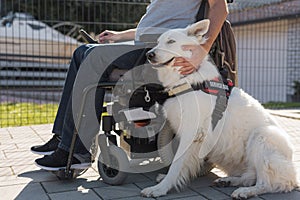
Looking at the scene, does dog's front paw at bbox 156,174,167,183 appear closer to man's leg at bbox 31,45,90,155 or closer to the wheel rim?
the wheel rim

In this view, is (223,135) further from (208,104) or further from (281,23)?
(281,23)

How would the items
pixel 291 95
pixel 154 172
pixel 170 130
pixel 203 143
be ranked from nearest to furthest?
1. pixel 203 143
2. pixel 170 130
3. pixel 154 172
4. pixel 291 95

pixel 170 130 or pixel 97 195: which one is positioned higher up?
pixel 170 130

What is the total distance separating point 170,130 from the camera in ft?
9.51

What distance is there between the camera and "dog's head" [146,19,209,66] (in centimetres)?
264

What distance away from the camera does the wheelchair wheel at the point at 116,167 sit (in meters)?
2.78

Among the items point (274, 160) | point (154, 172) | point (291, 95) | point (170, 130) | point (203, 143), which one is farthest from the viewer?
point (291, 95)

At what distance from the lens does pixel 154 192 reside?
8.46 ft

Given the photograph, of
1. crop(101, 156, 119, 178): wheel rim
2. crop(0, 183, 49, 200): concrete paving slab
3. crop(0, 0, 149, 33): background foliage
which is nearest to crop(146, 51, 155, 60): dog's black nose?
crop(101, 156, 119, 178): wheel rim

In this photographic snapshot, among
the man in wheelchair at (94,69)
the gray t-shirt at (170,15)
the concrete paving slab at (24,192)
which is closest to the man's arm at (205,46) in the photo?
the man in wheelchair at (94,69)

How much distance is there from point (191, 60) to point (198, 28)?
0.23 metres

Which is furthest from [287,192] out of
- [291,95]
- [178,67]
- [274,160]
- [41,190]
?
[291,95]

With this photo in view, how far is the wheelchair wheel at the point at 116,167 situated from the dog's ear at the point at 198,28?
0.99 metres

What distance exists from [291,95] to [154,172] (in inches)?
334
